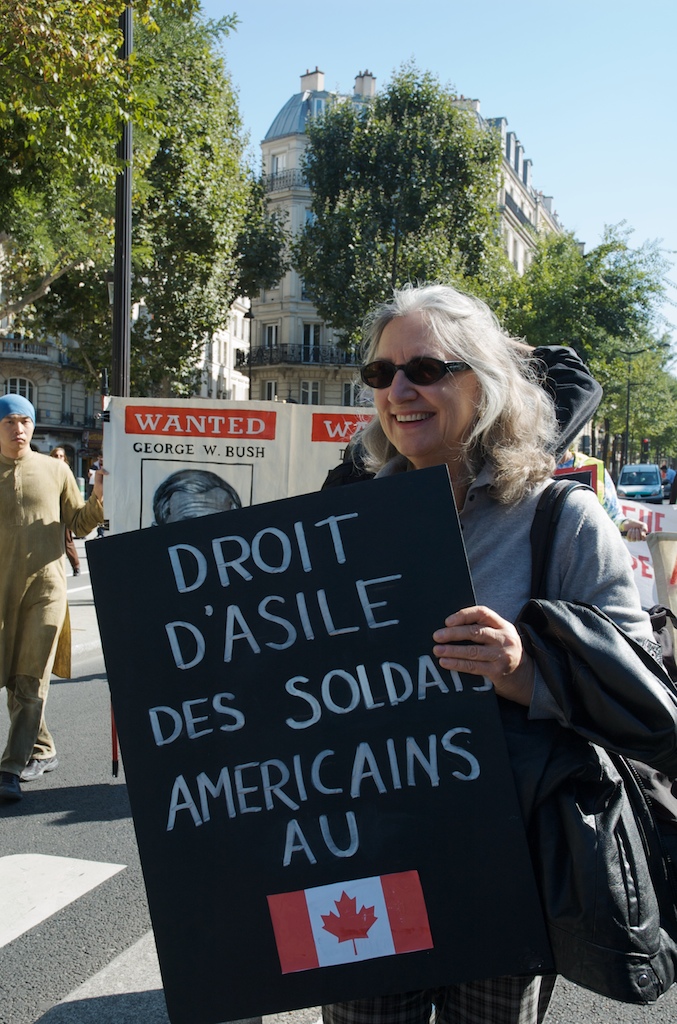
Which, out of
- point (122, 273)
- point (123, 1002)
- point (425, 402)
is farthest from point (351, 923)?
point (122, 273)

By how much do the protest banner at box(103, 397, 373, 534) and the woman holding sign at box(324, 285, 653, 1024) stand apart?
11.2 feet

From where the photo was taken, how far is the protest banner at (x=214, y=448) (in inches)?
215

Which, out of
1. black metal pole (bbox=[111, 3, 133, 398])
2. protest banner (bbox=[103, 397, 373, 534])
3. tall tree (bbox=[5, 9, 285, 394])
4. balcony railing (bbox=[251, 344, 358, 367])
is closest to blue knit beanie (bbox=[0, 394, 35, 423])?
protest banner (bbox=[103, 397, 373, 534])

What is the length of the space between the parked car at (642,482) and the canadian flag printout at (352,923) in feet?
118

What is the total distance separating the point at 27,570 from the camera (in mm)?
5223

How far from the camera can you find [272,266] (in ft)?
113

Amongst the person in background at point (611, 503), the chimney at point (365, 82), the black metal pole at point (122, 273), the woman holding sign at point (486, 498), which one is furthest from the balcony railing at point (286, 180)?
the woman holding sign at point (486, 498)

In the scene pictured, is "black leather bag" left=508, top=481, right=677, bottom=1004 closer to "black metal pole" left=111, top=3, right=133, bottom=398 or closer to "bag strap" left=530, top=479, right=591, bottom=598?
"bag strap" left=530, top=479, right=591, bottom=598

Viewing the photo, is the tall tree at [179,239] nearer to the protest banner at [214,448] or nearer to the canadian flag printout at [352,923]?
the protest banner at [214,448]

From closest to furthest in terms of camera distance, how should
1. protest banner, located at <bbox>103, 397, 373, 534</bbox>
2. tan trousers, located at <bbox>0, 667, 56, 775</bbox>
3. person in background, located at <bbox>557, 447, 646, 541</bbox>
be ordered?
tan trousers, located at <bbox>0, 667, 56, 775</bbox> → protest banner, located at <bbox>103, 397, 373, 534</bbox> → person in background, located at <bbox>557, 447, 646, 541</bbox>

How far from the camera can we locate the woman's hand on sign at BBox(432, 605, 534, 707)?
1.55m

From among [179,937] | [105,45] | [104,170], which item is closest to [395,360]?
[179,937]

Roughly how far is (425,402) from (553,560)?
0.41m

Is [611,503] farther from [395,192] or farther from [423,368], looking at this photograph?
[395,192]
